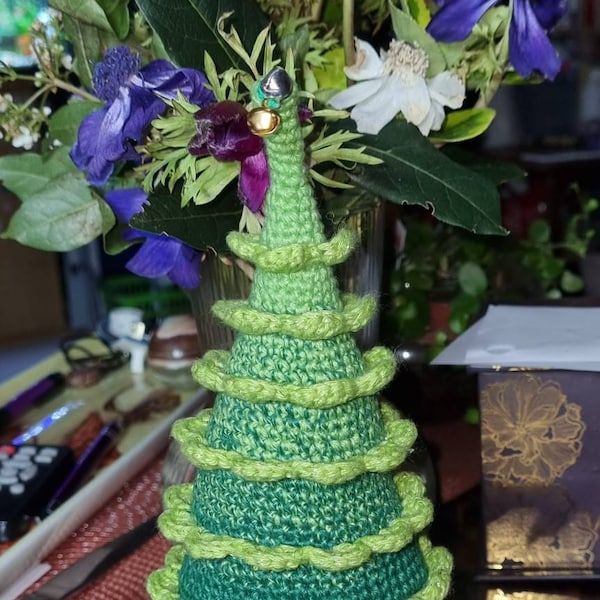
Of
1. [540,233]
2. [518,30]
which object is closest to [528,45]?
[518,30]

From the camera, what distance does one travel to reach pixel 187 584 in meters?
0.35

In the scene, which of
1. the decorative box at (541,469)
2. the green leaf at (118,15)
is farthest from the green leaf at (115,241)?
the decorative box at (541,469)

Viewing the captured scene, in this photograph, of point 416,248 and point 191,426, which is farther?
point 416,248

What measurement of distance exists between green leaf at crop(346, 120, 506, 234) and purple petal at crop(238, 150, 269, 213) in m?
0.07

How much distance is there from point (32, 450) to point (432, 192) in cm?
33

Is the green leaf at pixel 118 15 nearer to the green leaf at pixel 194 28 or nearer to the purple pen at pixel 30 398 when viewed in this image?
the green leaf at pixel 194 28

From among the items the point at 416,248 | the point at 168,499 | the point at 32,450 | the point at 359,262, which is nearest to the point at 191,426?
the point at 168,499

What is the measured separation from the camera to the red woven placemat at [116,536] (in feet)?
1.52

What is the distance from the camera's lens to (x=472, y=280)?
26.5 inches

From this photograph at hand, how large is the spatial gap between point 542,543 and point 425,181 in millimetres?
204

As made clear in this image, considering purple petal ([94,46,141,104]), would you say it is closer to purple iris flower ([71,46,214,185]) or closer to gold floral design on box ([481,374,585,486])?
purple iris flower ([71,46,214,185])

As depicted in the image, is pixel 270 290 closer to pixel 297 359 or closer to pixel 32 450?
pixel 297 359

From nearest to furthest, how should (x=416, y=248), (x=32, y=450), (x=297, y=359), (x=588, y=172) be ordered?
1. (x=297, y=359)
2. (x=32, y=450)
3. (x=416, y=248)
4. (x=588, y=172)

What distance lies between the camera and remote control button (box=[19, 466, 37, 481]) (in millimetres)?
536
